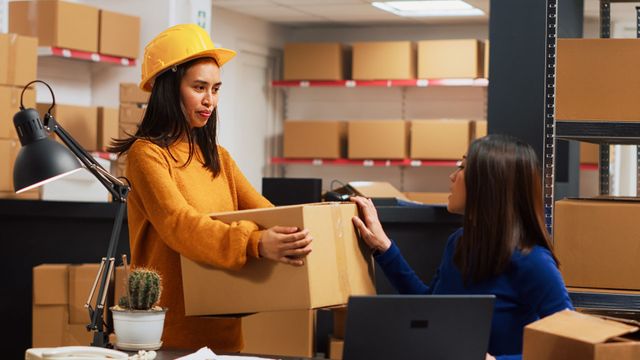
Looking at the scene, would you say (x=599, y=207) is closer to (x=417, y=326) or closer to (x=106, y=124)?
(x=417, y=326)

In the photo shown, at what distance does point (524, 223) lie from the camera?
2141 millimetres

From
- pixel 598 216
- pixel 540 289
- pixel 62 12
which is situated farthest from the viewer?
pixel 62 12

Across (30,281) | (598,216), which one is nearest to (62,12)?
(30,281)

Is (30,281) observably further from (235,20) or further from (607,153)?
(235,20)

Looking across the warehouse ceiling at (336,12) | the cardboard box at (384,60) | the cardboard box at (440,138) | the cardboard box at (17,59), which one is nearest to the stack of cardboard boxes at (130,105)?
the cardboard box at (17,59)

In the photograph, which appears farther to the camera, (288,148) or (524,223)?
(288,148)

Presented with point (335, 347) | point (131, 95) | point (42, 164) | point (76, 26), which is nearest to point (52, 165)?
point (42, 164)

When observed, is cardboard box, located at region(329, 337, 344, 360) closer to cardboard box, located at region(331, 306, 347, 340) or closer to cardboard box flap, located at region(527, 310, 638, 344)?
cardboard box, located at region(331, 306, 347, 340)

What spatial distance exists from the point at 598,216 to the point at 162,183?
4.09ft

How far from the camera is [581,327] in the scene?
6.16ft

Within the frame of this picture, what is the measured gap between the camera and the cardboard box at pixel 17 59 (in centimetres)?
476

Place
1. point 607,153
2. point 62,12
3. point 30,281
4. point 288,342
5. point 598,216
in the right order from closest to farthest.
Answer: point 598,216 → point 607,153 → point 288,342 → point 30,281 → point 62,12

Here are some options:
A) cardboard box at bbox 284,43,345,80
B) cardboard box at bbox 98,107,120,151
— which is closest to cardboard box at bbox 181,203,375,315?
cardboard box at bbox 98,107,120,151

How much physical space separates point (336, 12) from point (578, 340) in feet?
22.5
